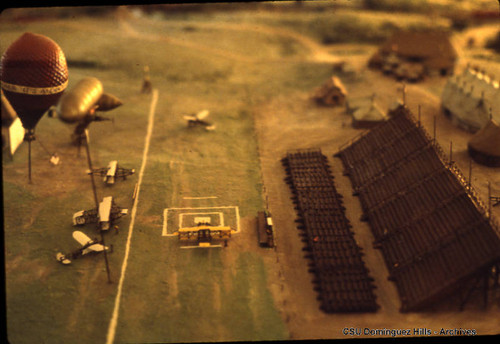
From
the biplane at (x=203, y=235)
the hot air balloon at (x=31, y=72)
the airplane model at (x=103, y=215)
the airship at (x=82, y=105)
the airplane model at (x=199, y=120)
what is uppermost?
the hot air balloon at (x=31, y=72)

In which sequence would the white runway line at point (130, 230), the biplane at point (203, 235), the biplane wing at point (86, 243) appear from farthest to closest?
the biplane at point (203, 235) → the biplane wing at point (86, 243) → the white runway line at point (130, 230)

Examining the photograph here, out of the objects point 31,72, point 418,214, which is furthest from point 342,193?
point 31,72

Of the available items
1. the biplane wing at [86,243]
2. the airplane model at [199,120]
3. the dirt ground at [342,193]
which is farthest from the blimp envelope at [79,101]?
the dirt ground at [342,193]

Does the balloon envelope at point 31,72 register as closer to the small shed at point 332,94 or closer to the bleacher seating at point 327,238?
the bleacher seating at point 327,238

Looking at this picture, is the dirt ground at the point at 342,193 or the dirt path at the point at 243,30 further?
the dirt path at the point at 243,30

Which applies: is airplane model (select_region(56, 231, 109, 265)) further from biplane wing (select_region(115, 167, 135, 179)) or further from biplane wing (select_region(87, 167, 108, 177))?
biplane wing (select_region(87, 167, 108, 177))

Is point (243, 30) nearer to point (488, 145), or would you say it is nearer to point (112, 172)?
point (112, 172)
